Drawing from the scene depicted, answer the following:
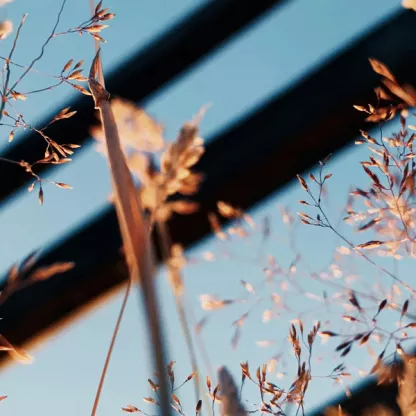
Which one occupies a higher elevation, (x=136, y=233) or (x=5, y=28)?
(x=5, y=28)

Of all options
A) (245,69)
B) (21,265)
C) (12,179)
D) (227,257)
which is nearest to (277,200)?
(245,69)

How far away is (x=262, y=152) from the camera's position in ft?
5.49

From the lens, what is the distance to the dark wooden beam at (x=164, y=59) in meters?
1.75

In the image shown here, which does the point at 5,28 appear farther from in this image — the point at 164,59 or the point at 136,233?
the point at 164,59

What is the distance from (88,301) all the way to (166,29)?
2.90ft

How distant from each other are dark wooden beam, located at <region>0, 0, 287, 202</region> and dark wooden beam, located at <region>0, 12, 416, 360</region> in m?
0.24

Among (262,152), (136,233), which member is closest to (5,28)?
(136,233)

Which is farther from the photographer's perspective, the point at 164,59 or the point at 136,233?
the point at 164,59

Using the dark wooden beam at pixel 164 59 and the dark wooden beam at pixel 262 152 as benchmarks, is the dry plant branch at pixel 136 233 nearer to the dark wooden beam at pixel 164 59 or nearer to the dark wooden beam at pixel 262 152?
the dark wooden beam at pixel 262 152

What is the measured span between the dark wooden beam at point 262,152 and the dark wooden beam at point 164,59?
0.24 meters

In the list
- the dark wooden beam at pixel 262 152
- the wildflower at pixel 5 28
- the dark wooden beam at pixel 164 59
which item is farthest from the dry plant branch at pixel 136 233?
the dark wooden beam at pixel 164 59

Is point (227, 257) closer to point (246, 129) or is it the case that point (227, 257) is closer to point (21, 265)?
point (21, 265)

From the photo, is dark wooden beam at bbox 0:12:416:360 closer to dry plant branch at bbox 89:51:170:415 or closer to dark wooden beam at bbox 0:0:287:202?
dark wooden beam at bbox 0:0:287:202

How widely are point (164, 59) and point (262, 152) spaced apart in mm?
433
